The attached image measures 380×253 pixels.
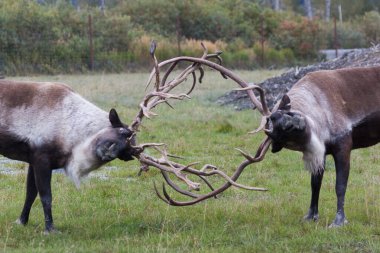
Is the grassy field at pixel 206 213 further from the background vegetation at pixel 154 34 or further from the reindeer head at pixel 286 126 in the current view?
the background vegetation at pixel 154 34

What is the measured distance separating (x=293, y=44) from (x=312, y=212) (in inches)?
1353

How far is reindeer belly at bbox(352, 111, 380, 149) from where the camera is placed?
8.12 metres

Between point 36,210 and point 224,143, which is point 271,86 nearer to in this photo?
point 224,143

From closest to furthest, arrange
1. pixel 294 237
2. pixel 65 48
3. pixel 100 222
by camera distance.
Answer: pixel 294 237 < pixel 100 222 < pixel 65 48

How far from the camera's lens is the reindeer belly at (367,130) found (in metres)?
8.12

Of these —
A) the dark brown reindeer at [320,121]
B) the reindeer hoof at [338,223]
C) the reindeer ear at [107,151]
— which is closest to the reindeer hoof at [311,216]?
the dark brown reindeer at [320,121]

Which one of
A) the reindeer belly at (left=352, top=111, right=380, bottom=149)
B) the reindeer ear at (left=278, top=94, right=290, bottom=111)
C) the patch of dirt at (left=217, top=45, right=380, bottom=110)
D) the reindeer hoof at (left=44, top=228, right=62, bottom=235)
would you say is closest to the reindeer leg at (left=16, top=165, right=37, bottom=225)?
the reindeer hoof at (left=44, top=228, right=62, bottom=235)

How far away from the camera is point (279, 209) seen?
867cm

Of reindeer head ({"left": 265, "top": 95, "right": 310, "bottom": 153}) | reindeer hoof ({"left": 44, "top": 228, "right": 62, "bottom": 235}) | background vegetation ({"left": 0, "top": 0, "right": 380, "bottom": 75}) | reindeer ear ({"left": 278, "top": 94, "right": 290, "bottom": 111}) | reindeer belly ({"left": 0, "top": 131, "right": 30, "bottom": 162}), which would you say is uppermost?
reindeer ear ({"left": 278, "top": 94, "right": 290, "bottom": 111})

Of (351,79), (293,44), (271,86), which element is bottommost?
(293,44)

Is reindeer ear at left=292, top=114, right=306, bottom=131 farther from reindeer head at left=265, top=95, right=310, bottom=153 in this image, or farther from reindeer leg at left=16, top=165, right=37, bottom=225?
reindeer leg at left=16, top=165, right=37, bottom=225

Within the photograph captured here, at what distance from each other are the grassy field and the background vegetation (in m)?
20.1

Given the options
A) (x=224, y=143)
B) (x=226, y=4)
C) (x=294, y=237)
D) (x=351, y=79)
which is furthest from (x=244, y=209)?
(x=226, y=4)

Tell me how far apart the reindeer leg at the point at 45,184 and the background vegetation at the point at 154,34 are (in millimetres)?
22838
